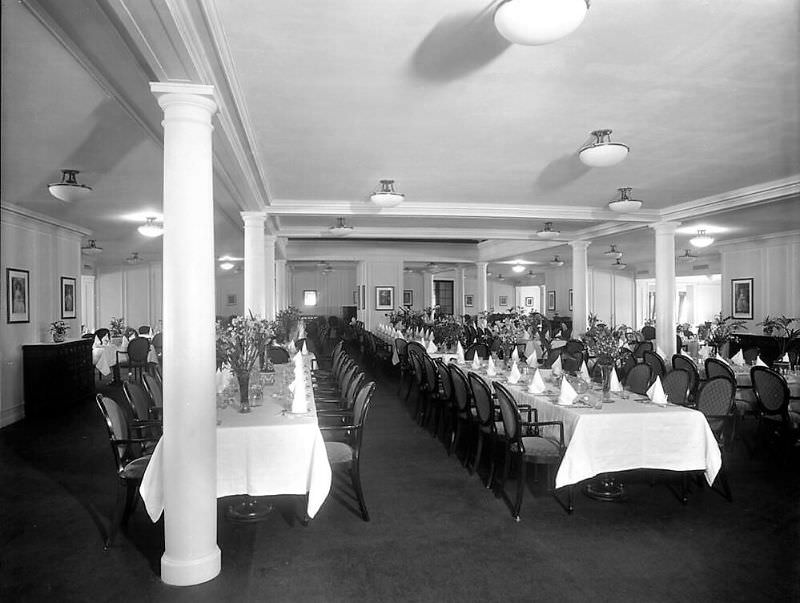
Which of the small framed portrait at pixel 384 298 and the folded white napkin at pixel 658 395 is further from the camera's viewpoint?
the small framed portrait at pixel 384 298

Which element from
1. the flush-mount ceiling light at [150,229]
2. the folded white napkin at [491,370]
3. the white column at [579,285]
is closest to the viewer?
the folded white napkin at [491,370]

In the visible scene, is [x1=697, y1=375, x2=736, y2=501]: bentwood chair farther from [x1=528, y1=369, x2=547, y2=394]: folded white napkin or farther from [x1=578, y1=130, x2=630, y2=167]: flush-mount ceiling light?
[x1=578, y1=130, x2=630, y2=167]: flush-mount ceiling light

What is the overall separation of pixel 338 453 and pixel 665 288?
7279mm

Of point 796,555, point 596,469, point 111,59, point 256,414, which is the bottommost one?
point 796,555

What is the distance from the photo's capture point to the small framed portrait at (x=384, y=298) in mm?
15953

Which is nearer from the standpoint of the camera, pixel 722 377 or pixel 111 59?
pixel 111 59

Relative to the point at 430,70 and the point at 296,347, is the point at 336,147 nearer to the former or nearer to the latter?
the point at 430,70

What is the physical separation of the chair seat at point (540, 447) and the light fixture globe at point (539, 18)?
2936 mm

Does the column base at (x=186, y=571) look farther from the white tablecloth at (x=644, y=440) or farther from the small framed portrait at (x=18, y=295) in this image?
the small framed portrait at (x=18, y=295)

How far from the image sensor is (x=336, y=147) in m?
5.05

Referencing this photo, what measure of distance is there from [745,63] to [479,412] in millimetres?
3195

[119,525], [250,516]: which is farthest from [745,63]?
[119,525]

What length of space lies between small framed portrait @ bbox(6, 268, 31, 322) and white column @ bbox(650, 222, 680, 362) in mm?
9775

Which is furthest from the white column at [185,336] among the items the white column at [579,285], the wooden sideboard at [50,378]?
the white column at [579,285]
